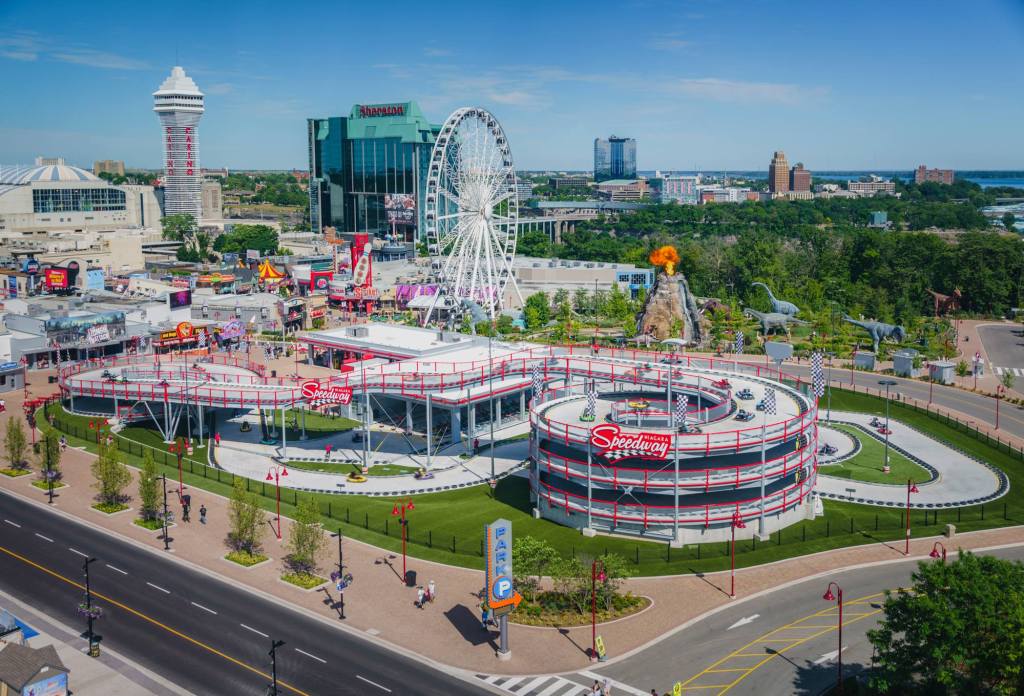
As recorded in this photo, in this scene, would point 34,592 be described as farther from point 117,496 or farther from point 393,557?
point 393,557

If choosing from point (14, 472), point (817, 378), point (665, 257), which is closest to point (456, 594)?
point (817, 378)

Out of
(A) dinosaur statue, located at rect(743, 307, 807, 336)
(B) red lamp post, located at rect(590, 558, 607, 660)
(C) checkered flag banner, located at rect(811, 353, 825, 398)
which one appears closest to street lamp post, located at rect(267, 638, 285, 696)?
(B) red lamp post, located at rect(590, 558, 607, 660)

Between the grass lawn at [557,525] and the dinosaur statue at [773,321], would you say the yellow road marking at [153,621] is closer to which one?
the grass lawn at [557,525]

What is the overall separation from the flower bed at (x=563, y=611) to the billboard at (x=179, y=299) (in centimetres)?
11087

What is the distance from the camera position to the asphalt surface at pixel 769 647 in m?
50.9

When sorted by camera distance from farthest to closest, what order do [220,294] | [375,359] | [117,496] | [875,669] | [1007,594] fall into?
[220,294], [375,359], [117,496], [875,669], [1007,594]

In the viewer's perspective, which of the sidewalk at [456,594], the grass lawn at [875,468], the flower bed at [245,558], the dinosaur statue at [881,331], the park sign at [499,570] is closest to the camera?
the park sign at [499,570]

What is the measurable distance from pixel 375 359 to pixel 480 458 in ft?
95.2

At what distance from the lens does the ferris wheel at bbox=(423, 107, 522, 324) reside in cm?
14475

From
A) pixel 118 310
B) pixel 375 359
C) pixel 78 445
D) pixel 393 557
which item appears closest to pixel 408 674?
pixel 393 557

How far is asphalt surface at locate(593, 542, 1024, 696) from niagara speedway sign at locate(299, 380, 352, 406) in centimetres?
4359

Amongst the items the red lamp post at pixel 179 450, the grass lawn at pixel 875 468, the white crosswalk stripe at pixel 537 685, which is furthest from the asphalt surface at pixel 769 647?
the red lamp post at pixel 179 450

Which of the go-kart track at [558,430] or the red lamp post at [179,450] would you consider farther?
the red lamp post at [179,450]

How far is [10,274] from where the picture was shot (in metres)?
189
